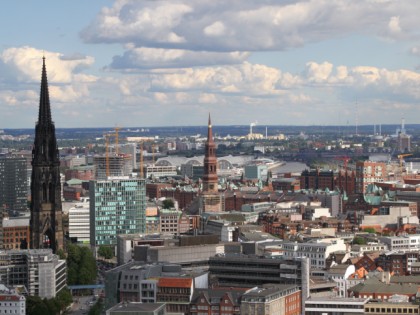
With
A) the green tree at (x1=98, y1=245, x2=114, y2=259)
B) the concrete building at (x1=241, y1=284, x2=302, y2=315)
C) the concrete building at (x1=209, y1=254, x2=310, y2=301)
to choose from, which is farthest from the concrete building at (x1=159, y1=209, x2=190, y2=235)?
the concrete building at (x1=241, y1=284, x2=302, y2=315)

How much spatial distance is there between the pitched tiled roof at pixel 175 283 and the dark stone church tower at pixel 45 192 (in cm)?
2916

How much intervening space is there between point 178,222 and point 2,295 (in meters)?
70.8

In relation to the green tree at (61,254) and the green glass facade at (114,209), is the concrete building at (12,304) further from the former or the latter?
the green glass facade at (114,209)

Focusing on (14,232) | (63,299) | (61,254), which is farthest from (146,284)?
(14,232)

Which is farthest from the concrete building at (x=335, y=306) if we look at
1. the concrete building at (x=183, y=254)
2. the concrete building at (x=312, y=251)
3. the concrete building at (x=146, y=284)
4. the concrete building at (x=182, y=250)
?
the concrete building at (x=312, y=251)

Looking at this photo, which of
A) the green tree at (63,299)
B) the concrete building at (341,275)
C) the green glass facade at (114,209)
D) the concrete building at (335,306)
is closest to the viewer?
the concrete building at (335,306)

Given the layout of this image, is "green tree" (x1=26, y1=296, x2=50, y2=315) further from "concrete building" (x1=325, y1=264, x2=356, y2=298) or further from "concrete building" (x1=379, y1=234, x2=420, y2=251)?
"concrete building" (x1=379, y1=234, x2=420, y2=251)

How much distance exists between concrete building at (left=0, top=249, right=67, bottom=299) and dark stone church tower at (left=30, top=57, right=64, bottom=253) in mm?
10238

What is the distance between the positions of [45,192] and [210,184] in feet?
205

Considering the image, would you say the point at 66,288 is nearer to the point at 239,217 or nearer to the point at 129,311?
the point at 129,311

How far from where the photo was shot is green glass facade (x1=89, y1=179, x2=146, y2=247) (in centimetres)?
15038

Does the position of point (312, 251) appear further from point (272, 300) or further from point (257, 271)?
point (272, 300)

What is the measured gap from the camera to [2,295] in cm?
9531

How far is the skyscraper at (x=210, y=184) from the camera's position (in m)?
182
